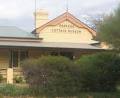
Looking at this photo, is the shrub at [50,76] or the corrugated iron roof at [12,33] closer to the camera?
the shrub at [50,76]

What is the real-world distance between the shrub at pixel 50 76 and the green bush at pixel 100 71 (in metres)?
2.12

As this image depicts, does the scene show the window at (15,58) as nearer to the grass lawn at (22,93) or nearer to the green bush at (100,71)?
the green bush at (100,71)

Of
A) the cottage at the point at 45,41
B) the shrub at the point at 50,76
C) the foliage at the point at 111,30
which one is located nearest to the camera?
the shrub at the point at 50,76

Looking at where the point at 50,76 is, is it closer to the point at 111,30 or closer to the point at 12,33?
the point at 111,30

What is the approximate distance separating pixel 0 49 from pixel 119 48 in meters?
12.8

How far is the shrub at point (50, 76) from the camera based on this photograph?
2114cm

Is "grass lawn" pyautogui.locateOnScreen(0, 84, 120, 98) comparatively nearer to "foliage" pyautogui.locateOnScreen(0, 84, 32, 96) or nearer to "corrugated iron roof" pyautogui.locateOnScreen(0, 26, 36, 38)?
"foliage" pyautogui.locateOnScreen(0, 84, 32, 96)

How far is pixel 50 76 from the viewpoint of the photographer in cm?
2128

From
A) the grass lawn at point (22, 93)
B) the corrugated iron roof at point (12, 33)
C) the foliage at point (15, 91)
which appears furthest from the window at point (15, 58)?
the foliage at point (15, 91)

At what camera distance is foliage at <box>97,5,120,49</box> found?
22.2 metres

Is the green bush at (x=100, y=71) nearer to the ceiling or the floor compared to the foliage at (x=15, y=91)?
nearer to the ceiling

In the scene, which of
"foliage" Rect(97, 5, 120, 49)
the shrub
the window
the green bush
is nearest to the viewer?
the shrub

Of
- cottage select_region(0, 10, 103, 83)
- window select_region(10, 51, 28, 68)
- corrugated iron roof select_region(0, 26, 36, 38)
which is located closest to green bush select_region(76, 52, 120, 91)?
cottage select_region(0, 10, 103, 83)

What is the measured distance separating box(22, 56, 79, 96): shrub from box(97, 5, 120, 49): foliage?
2.79 meters
